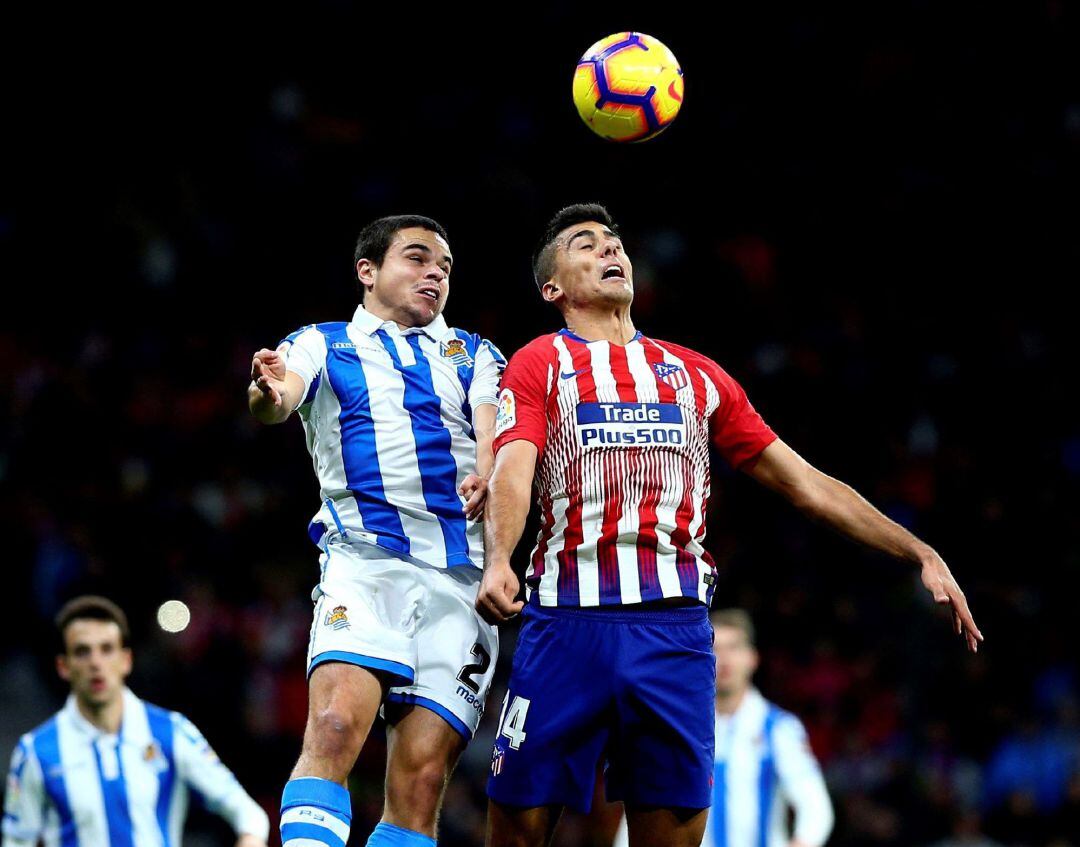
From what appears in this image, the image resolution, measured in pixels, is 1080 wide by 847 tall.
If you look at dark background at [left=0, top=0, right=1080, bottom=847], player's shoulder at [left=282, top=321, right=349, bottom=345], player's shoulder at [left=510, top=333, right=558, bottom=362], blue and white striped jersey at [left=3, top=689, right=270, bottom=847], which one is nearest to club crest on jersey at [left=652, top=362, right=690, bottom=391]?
player's shoulder at [left=510, top=333, right=558, bottom=362]

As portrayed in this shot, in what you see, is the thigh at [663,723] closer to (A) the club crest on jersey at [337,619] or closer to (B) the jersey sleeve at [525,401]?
(B) the jersey sleeve at [525,401]

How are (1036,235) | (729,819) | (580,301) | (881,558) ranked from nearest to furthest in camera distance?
(580,301)
(729,819)
(881,558)
(1036,235)

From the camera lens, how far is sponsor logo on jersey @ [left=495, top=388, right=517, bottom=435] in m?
4.78

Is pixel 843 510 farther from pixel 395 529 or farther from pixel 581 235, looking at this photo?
pixel 395 529

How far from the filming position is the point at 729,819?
711 centimetres

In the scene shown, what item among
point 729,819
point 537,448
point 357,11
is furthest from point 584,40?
point 537,448

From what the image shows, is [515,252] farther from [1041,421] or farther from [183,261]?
[1041,421]

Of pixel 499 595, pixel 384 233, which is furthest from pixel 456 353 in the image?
pixel 499 595

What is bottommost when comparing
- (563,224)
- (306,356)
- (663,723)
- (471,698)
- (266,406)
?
(663,723)

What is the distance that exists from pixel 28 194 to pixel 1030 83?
10077mm

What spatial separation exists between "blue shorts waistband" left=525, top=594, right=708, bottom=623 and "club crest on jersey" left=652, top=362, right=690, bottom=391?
73 centimetres

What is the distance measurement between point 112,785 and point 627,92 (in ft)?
12.9

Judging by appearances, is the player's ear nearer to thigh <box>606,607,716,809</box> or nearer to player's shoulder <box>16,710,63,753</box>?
thigh <box>606,607,716,809</box>

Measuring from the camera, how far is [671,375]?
4973 mm
